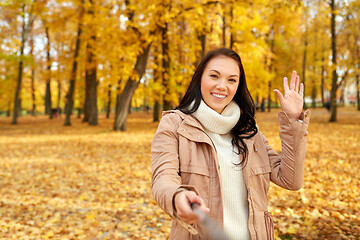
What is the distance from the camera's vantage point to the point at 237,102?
7.32 ft

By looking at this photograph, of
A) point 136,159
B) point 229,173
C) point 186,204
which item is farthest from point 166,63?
point 186,204

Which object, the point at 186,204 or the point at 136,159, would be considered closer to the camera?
the point at 186,204

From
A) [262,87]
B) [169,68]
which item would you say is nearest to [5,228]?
[169,68]

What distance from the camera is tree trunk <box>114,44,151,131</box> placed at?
51.1 feet

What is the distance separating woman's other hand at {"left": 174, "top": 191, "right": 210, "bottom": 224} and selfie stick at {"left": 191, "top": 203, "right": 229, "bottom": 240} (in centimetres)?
2

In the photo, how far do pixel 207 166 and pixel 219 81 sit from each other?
527mm

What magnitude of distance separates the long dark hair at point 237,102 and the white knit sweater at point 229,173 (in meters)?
0.05

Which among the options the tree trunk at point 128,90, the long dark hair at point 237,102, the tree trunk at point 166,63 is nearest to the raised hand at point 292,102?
the long dark hair at point 237,102

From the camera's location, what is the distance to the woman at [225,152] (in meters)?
1.79

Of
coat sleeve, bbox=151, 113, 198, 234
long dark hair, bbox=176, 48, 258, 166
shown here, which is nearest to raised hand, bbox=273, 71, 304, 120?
long dark hair, bbox=176, 48, 258, 166

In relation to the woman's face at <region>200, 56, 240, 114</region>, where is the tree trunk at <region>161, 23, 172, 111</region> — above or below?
above

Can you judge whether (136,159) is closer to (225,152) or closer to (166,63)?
(166,63)

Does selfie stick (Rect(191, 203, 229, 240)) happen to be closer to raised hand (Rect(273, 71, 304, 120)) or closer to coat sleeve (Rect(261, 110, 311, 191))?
coat sleeve (Rect(261, 110, 311, 191))

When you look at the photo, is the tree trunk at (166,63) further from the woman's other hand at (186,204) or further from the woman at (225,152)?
the woman's other hand at (186,204)
